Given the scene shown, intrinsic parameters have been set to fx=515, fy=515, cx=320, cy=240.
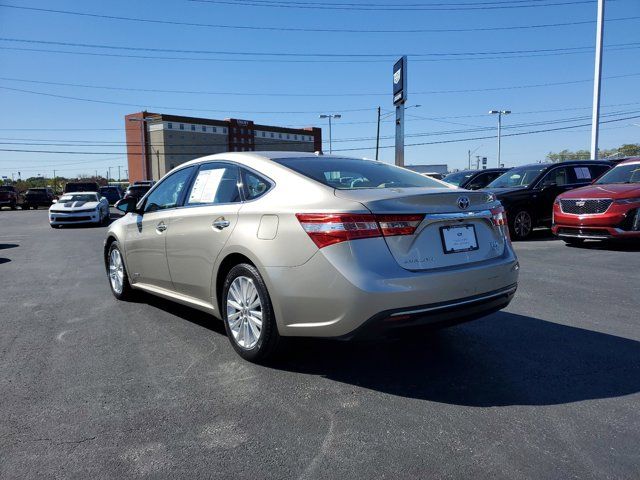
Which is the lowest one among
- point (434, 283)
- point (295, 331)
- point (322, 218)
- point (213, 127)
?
point (295, 331)

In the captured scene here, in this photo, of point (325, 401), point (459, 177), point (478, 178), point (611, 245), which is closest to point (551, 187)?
point (611, 245)

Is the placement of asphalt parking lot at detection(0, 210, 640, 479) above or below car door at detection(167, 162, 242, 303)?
below

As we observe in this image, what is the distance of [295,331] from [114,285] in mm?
3567

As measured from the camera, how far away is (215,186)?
14.2 feet

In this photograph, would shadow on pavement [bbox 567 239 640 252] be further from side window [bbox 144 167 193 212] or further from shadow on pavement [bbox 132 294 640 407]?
side window [bbox 144 167 193 212]

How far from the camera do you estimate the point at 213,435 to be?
2.77m

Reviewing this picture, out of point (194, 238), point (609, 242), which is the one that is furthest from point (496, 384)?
point (609, 242)

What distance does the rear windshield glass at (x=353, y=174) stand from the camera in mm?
3777

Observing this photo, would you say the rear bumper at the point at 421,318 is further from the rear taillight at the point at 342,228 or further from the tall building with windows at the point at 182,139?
the tall building with windows at the point at 182,139

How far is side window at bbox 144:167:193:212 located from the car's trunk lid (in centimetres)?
202

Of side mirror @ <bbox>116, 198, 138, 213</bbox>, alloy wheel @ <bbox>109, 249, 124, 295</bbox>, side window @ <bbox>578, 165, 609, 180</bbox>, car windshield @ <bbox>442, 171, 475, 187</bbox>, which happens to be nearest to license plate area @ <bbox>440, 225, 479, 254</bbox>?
side mirror @ <bbox>116, 198, 138, 213</bbox>

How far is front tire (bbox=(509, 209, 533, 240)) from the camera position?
1149cm

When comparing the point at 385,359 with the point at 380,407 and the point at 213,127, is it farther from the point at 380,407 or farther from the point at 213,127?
the point at 213,127

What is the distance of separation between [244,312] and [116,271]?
115 inches
